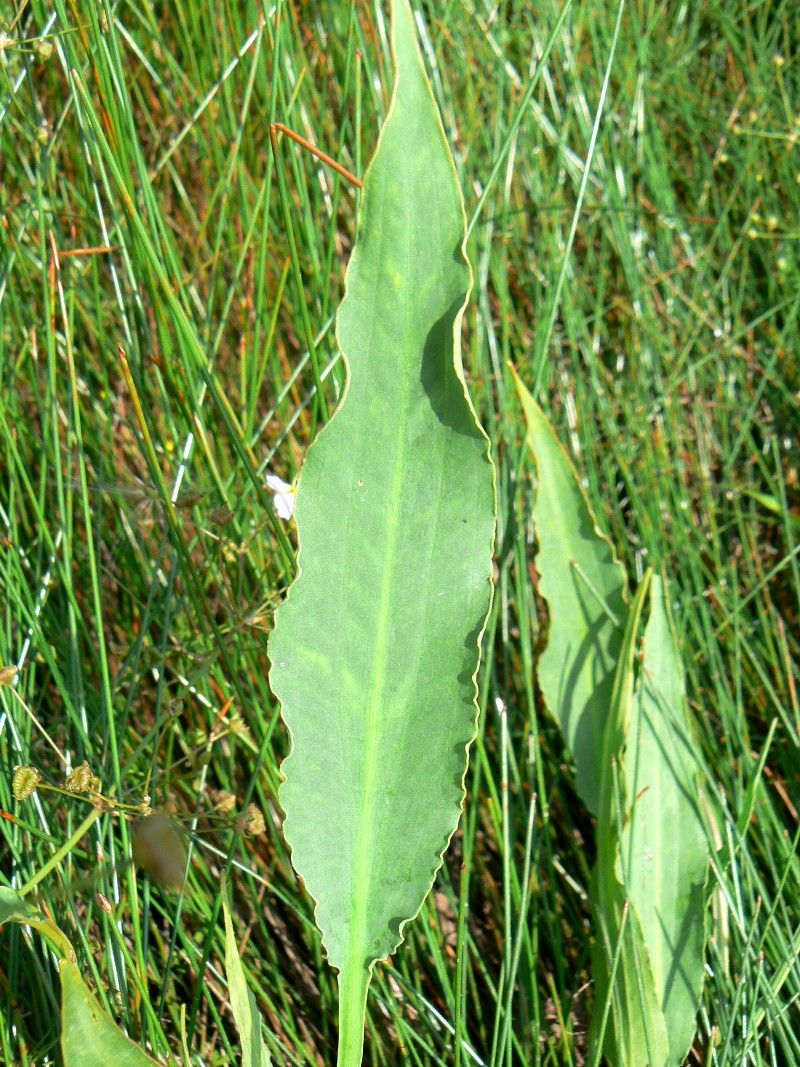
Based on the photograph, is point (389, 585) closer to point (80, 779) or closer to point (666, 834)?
point (80, 779)

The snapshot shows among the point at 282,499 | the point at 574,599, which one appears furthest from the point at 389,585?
the point at 574,599

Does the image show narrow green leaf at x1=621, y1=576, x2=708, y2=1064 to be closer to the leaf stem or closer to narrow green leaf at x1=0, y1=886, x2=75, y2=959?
the leaf stem

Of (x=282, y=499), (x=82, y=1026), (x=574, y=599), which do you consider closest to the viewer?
(x=82, y=1026)

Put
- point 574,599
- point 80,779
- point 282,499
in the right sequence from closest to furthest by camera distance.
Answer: point 80,779
point 282,499
point 574,599

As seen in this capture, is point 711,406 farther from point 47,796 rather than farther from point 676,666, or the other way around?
point 47,796

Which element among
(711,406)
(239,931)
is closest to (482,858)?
(239,931)
